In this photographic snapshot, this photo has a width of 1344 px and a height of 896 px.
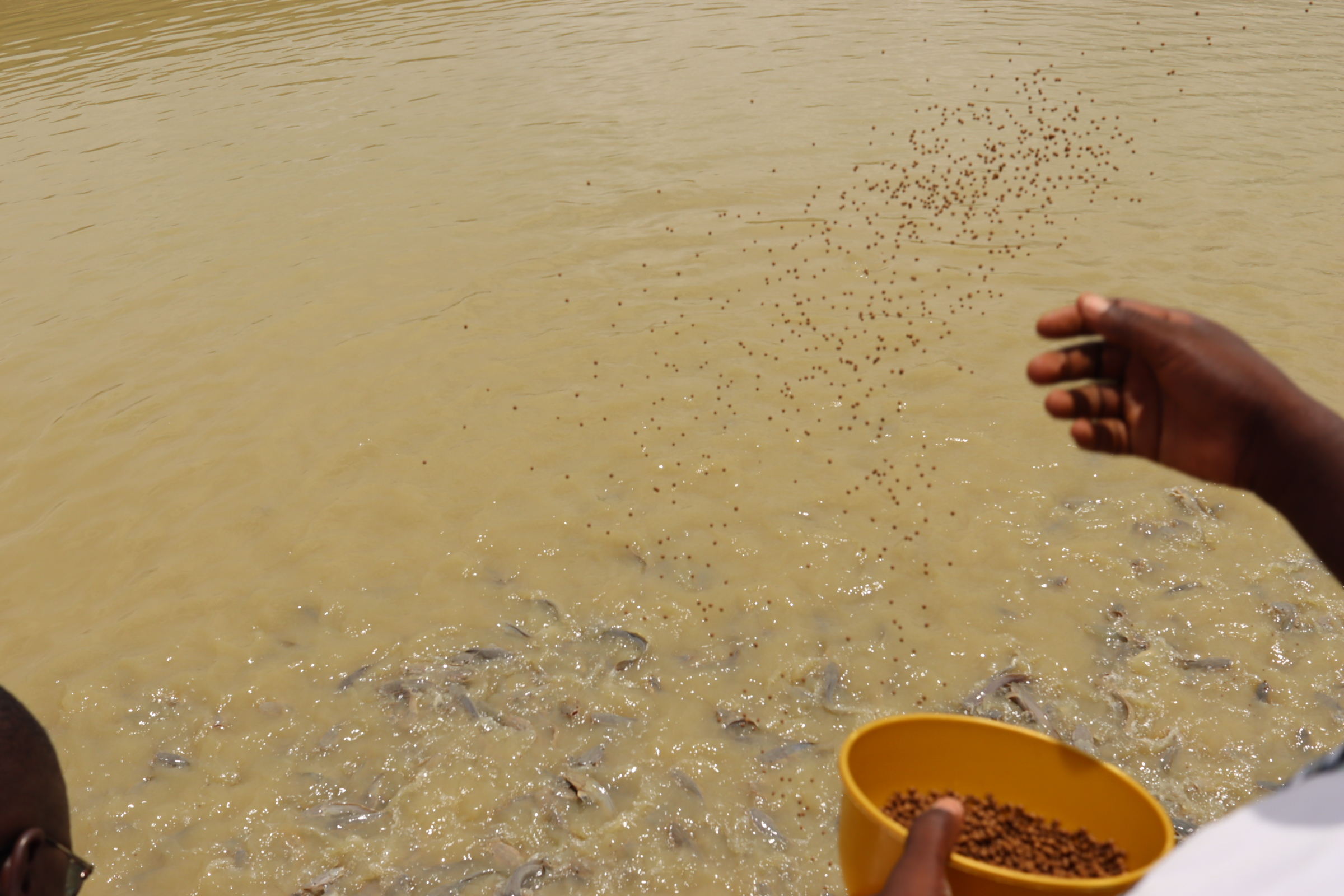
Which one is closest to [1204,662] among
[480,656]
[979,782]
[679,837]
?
[979,782]

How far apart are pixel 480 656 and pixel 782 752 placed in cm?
139

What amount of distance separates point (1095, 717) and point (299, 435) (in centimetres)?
461

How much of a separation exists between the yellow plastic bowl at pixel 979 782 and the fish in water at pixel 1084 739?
4.02 feet

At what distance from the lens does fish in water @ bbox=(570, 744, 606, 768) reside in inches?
146

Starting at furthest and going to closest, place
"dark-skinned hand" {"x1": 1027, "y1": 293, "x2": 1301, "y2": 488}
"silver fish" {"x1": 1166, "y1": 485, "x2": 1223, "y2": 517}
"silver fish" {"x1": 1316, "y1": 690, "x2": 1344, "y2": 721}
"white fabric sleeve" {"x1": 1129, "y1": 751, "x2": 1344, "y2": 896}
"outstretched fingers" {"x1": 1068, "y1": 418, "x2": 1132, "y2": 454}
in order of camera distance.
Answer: "silver fish" {"x1": 1166, "y1": 485, "x2": 1223, "y2": 517} → "silver fish" {"x1": 1316, "y1": 690, "x2": 1344, "y2": 721} → "outstretched fingers" {"x1": 1068, "y1": 418, "x2": 1132, "y2": 454} → "dark-skinned hand" {"x1": 1027, "y1": 293, "x2": 1301, "y2": 488} → "white fabric sleeve" {"x1": 1129, "y1": 751, "x2": 1344, "y2": 896}

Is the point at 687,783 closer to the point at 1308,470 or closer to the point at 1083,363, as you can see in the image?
the point at 1083,363

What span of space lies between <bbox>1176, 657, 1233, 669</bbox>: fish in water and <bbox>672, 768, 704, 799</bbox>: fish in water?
203 cm

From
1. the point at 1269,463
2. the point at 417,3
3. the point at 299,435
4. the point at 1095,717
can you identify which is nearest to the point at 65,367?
the point at 299,435

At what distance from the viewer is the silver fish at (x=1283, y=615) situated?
4.02 meters

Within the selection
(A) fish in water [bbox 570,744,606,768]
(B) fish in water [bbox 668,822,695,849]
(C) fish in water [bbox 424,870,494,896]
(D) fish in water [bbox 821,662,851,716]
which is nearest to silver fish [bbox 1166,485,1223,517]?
(D) fish in water [bbox 821,662,851,716]

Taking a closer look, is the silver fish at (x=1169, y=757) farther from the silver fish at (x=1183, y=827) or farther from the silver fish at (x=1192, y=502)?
the silver fish at (x=1192, y=502)

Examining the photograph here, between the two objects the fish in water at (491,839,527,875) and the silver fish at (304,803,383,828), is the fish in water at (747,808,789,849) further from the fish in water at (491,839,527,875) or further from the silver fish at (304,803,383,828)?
the silver fish at (304,803,383,828)

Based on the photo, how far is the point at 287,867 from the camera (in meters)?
3.40

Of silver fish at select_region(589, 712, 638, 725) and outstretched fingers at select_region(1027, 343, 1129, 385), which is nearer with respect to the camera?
outstretched fingers at select_region(1027, 343, 1129, 385)
